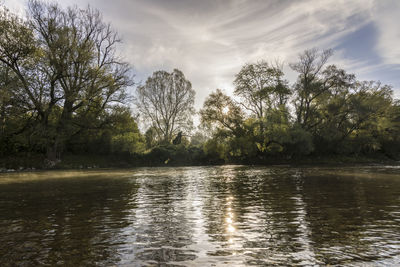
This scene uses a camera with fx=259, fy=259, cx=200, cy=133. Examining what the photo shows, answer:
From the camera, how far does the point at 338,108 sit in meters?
47.9

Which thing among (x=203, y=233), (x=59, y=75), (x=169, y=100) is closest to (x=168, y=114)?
(x=169, y=100)

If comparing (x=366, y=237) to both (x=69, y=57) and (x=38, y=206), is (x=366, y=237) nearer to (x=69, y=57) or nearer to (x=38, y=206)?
(x=38, y=206)

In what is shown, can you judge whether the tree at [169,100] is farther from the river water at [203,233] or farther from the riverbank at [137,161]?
the river water at [203,233]

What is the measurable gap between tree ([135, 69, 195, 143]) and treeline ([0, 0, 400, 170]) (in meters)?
0.23

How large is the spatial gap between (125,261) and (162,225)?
7.38ft

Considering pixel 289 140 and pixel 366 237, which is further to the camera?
pixel 289 140

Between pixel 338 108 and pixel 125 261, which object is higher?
pixel 338 108

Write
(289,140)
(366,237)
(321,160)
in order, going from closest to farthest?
(366,237) → (289,140) → (321,160)

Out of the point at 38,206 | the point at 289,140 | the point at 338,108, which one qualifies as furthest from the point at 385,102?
the point at 38,206

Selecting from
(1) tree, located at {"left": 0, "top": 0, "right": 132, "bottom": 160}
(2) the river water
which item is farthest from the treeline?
(2) the river water

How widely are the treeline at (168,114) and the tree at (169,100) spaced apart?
23 centimetres

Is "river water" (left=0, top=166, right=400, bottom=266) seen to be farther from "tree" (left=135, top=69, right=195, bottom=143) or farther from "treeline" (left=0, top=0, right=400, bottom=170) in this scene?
"tree" (left=135, top=69, right=195, bottom=143)

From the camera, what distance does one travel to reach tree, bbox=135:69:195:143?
5994 cm

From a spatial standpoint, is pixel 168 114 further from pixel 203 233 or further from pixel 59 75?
pixel 203 233
